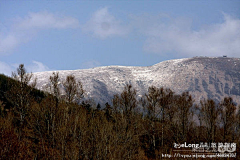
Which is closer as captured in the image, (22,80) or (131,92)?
(22,80)

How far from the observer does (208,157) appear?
36719 millimetres

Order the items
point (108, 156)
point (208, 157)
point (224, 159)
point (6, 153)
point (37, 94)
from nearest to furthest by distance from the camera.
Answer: point (6, 153)
point (108, 156)
point (208, 157)
point (224, 159)
point (37, 94)

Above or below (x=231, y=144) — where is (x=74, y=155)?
above

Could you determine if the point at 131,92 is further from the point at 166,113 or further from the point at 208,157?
the point at 208,157

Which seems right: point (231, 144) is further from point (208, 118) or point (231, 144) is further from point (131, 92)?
point (131, 92)

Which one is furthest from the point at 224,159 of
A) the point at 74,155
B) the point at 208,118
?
the point at 74,155

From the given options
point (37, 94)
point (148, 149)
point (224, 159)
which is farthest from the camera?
point (37, 94)

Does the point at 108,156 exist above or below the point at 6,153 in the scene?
below

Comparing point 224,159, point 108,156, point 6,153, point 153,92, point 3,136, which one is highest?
point 153,92

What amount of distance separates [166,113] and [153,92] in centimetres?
580

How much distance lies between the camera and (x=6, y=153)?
18.1 meters

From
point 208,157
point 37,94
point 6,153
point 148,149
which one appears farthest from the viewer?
point 37,94

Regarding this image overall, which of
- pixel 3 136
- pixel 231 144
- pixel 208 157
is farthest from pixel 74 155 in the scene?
pixel 231 144

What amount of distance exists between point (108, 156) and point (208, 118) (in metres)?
34.0
